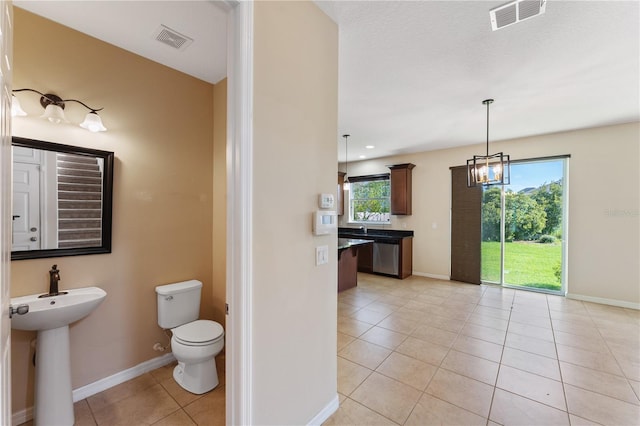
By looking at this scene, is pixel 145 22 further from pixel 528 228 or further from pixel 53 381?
pixel 528 228

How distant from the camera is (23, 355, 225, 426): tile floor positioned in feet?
5.77

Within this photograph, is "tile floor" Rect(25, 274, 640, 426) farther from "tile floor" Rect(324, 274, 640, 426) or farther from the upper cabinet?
the upper cabinet

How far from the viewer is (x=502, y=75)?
2.55 m

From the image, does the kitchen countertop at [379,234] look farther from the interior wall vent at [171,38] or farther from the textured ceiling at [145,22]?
the interior wall vent at [171,38]

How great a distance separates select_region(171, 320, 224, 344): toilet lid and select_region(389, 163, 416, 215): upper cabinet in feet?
15.0

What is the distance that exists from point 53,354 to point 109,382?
59cm

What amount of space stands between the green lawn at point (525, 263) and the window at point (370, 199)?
214 centimetres

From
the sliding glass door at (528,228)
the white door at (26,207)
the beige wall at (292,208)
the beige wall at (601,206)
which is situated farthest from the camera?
the sliding glass door at (528,228)

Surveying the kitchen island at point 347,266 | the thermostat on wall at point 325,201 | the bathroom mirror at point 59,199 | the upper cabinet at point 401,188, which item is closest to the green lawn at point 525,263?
the upper cabinet at point 401,188

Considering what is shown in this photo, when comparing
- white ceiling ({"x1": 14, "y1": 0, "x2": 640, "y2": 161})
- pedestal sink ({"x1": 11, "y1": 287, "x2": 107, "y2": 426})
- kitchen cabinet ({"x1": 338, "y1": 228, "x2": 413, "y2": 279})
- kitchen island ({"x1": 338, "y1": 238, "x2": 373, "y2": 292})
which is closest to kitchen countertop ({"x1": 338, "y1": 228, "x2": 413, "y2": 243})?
kitchen cabinet ({"x1": 338, "y1": 228, "x2": 413, "y2": 279})

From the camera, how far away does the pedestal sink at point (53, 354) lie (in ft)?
5.29

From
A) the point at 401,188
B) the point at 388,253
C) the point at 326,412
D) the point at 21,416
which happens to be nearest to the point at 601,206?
the point at 401,188

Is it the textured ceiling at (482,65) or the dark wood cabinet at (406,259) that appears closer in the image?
the textured ceiling at (482,65)

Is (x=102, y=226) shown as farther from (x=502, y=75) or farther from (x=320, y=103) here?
(x=502, y=75)
